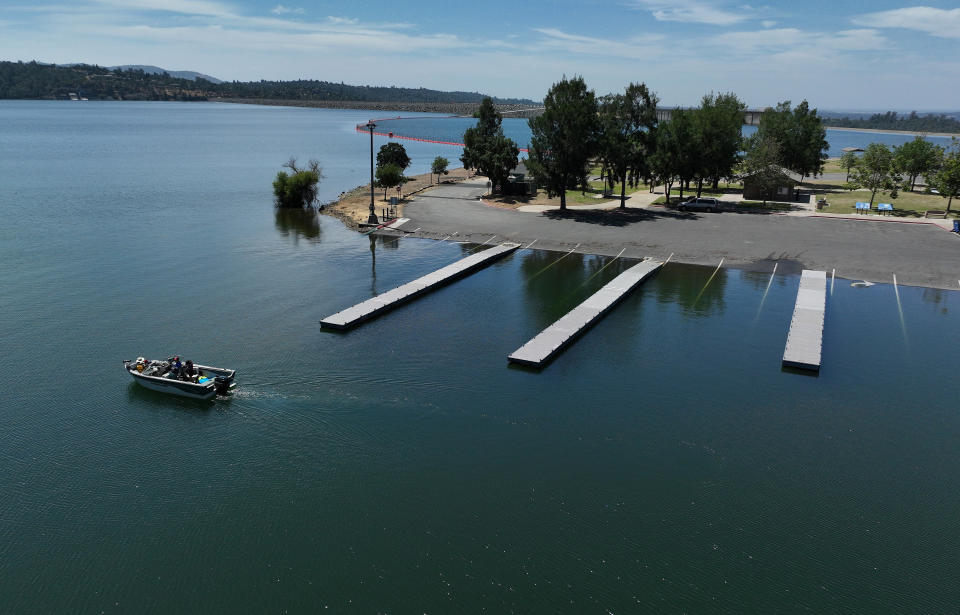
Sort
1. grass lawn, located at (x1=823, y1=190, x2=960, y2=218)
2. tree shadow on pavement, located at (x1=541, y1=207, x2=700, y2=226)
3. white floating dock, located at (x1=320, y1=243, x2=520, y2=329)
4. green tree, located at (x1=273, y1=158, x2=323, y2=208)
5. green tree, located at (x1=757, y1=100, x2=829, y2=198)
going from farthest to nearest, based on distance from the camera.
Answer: green tree, located at (x1=757, y1=100, x2=829, y2=198), green tree, located at (x1=273, y1=158, x2=323, y2=208), grass lawn, located at (x1=823, y1=190, x2=960, y2=218), tree shadow on pavement, located at (x1=541, y1=207, x2=700, y2=226), white floating dock, located at (x1=320, y1=243, x2=520, y2=329)

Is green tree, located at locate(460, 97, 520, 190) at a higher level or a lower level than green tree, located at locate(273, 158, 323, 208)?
higher

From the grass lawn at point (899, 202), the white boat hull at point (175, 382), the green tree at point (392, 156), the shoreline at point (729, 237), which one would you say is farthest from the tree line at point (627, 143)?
the white boat hull at point (175, 382)

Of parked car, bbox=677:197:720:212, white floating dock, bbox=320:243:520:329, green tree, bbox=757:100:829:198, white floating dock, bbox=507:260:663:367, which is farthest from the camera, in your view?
green tree, bbox=757:100:829:198

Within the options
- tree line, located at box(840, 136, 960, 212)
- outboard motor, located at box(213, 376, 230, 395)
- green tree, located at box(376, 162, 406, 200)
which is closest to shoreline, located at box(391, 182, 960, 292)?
green tree, located at box(376, 162, 406, 200)

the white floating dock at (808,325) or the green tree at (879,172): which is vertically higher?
the green tree at (879,172)

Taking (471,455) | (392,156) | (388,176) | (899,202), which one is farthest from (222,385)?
(899,202)

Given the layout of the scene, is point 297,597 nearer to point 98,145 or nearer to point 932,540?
point 932,540

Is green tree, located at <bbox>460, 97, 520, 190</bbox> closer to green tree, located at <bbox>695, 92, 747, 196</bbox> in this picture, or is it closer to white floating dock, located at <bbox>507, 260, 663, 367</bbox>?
green tree, located at <bbox>695, 92, 747, 196</bbox>

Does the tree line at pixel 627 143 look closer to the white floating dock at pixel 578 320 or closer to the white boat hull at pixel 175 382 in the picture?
the white floating dock at pixel 578 320

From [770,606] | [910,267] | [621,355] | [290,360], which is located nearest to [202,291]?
[290,360]
